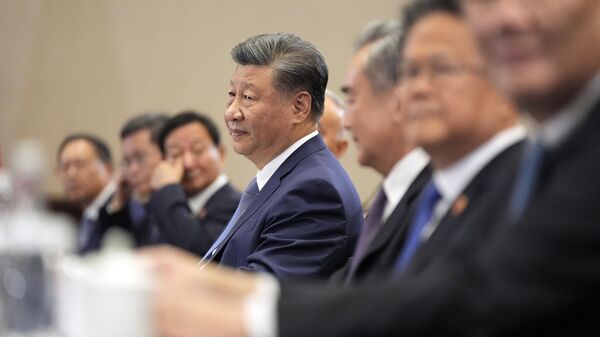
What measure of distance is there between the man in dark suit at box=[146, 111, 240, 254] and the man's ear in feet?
3.88

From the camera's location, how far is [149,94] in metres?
7.43

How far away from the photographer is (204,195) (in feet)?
16.5

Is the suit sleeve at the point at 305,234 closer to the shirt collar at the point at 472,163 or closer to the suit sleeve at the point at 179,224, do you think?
the shirt collar at the point at 472,163

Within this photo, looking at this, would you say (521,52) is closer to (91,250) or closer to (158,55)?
(91,250)

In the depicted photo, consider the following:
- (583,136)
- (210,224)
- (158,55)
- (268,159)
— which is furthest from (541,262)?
(158,55)

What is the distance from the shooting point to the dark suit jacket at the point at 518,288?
50.6 inches

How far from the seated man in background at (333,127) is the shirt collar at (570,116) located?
3.10 m

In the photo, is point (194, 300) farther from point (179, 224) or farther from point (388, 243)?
point (179, 224)

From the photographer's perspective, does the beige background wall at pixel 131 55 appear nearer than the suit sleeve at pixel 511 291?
No

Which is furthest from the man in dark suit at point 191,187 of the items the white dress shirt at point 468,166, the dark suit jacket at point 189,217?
the white dress shirt at point 468,166

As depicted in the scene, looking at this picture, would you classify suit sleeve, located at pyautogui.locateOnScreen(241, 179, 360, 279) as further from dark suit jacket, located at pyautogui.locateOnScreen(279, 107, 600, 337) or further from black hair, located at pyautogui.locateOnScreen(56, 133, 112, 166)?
black hair, located at pyautogui.locateOnScreen(56, 133, 112, 166)

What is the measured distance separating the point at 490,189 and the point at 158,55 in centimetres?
589

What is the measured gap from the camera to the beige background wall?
6.41 metres

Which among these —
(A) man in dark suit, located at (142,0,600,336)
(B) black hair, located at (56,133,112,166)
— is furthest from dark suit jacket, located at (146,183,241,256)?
(A) man in dark suit, located at (142,0,600,336)
